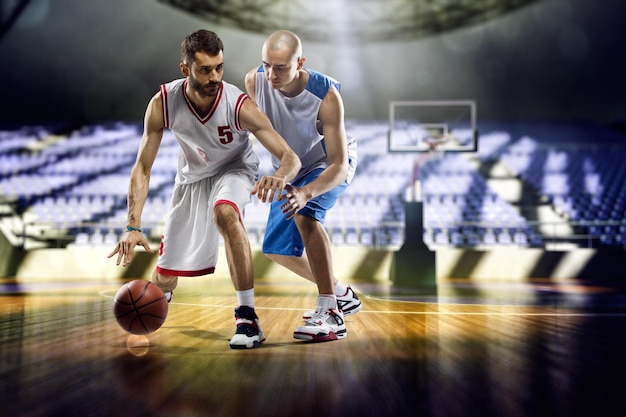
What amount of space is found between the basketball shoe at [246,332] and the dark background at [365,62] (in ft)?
42.4

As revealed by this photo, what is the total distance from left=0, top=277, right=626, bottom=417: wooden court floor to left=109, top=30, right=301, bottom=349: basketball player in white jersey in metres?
0.33

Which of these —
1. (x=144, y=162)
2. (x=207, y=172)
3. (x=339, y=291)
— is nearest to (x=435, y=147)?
(x=339, y=291)

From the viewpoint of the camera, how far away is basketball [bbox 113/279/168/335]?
2.37 m

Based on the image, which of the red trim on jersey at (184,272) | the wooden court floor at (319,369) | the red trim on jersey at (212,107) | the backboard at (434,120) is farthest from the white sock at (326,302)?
the backboard at (434,120)

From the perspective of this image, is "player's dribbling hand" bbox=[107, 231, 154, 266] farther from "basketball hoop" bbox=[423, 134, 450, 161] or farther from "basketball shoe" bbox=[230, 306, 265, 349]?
"basketball hoop" bbox=[423, 134, 450, 161]

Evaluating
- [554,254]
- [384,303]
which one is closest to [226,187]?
[384,303]

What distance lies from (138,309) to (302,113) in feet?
3.91

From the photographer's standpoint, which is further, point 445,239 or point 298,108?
point 445,239

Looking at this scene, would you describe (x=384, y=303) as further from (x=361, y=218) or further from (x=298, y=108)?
(x=361, y=218)

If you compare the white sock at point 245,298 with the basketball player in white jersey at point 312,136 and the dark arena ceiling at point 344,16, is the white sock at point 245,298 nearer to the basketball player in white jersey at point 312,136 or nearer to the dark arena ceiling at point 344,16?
the basketball player in white jersey at point 312,136

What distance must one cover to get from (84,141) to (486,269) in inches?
419

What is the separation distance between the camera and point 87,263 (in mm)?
8641

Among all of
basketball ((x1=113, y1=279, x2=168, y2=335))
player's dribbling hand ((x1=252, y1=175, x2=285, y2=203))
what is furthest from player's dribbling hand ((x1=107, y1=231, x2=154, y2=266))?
player's dribbling hand ((x1=252, y1=175, x2=285, y2=203))

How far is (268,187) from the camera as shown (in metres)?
2.04
